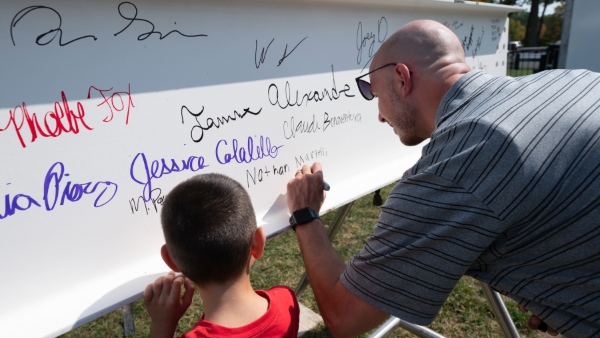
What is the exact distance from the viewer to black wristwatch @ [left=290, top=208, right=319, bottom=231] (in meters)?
1.52

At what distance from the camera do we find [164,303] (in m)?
1.21

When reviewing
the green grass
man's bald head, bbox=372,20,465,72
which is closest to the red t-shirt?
man's bald head, bbox=372,20,465,72

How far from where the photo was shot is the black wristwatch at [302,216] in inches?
59.9

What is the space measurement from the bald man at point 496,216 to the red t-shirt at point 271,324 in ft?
0.36

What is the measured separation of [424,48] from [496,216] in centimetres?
64

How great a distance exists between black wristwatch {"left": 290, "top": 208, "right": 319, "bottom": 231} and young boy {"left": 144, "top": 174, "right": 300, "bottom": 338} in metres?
0.28

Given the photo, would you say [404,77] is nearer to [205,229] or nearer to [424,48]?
[424,48]
